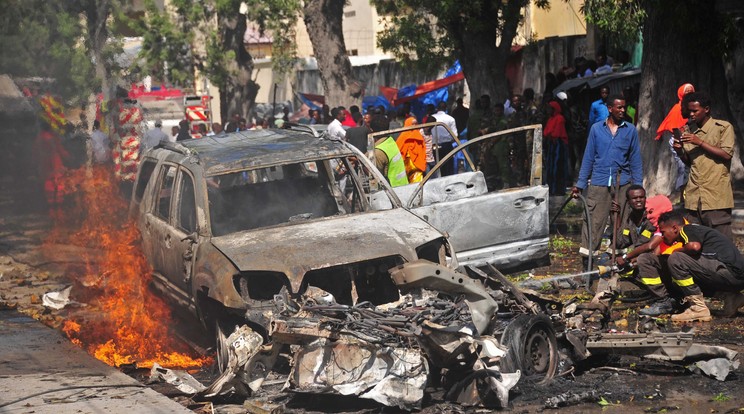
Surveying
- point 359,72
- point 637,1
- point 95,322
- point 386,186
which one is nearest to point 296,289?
point 386,186

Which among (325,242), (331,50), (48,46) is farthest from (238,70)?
(325,242)

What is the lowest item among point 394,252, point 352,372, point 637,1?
point 352,372

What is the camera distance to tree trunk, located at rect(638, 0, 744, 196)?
13.8 meters

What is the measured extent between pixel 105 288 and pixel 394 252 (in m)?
4.20

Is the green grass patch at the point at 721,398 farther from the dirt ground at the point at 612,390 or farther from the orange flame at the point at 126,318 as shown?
the orange flame at the point at 126,318

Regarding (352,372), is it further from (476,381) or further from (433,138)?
(433,138)

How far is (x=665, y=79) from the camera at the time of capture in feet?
45.6

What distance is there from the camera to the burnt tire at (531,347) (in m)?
6.66

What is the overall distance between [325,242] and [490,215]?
9.01 ft

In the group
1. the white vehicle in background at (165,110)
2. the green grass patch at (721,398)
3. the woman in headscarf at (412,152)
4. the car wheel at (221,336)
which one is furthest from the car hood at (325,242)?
the white vehicle in background at (165,110)

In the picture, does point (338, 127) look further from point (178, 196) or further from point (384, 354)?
point (384, 354)

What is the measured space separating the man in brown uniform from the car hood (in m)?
2.85

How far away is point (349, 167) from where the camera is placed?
9.09 m

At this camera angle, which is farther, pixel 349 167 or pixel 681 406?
pixel 349 167
